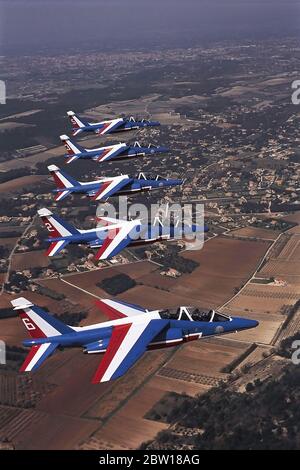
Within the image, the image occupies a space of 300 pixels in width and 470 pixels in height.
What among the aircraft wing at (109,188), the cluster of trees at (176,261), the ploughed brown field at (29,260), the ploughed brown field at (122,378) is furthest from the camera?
the ploughed brown field at (29,260)

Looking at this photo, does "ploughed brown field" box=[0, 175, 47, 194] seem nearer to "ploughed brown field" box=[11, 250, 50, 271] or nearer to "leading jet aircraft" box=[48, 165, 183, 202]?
"ploughed brown field" box=[11, 250, 50, 271]

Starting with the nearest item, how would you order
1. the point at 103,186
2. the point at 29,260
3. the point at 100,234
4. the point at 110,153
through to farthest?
1. the point at 100,234
2. the point at 103,186
3. the point at 110,153
4. the point at 29,260

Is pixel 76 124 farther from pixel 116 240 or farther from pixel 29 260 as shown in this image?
pixel 116 240

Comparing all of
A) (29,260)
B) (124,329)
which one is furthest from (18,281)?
(124,329)

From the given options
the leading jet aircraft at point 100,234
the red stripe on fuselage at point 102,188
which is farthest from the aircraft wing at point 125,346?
the red stripe on fuselage at point 102,188

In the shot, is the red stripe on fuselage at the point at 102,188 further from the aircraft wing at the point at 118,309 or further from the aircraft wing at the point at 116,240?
the aircraft wing at the point at 118,309

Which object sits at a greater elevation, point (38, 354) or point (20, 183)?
point (38, 354)
